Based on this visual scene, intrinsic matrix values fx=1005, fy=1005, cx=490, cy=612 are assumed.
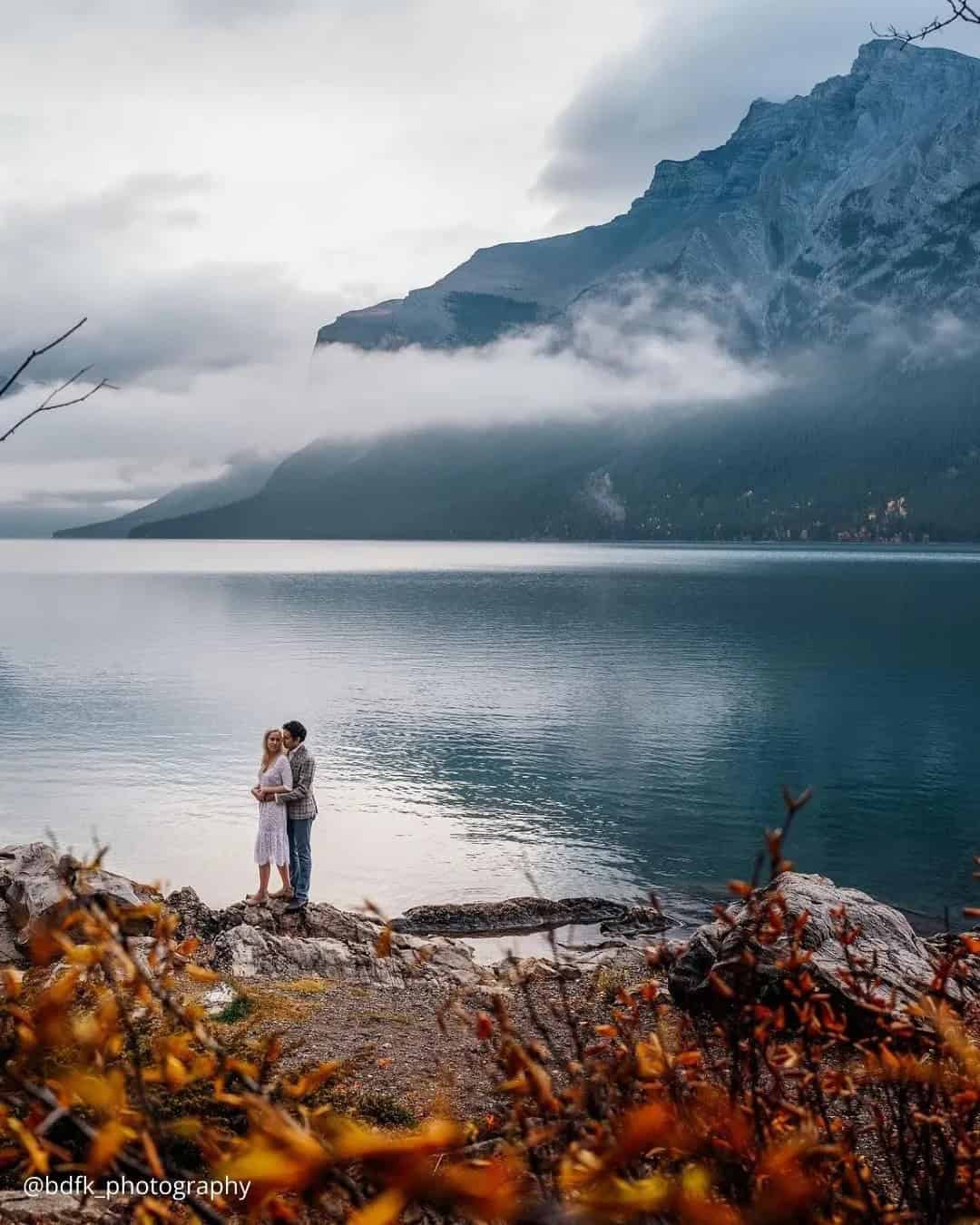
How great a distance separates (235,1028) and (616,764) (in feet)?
99.9

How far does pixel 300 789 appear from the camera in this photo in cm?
1608

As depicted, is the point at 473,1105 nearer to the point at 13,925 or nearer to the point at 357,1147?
the point at 357,1147

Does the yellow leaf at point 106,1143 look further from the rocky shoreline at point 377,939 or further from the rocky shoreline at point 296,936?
the rocky shoreline at point 296,936

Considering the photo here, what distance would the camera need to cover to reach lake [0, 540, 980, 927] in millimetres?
27344

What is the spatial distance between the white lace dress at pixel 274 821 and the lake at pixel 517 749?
4018 millimetres

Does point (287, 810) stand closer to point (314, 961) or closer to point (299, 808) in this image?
point (299, 808)

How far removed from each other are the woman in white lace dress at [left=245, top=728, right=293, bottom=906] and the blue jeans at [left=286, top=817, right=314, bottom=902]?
10cm

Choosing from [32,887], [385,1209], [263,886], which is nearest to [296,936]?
[263,886]

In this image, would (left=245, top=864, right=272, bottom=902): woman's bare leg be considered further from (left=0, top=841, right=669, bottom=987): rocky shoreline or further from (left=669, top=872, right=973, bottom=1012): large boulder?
(left=669, top=872, right=973, bottom=1012): large boulder

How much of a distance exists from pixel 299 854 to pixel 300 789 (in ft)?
4.48

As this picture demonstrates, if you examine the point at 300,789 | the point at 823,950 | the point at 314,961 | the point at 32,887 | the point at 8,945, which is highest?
the point at 300,789

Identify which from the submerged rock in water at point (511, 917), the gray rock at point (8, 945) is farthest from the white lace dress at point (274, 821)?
the submerged rock in water at point (511, 917)

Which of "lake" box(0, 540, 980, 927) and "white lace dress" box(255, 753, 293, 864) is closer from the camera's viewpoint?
"white lace dress" box(255, 753, 293, 864)

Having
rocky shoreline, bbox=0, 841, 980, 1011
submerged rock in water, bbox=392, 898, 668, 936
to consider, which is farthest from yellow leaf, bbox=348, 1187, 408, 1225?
submerged rock in water, bbox=392, 898, 668, 936
